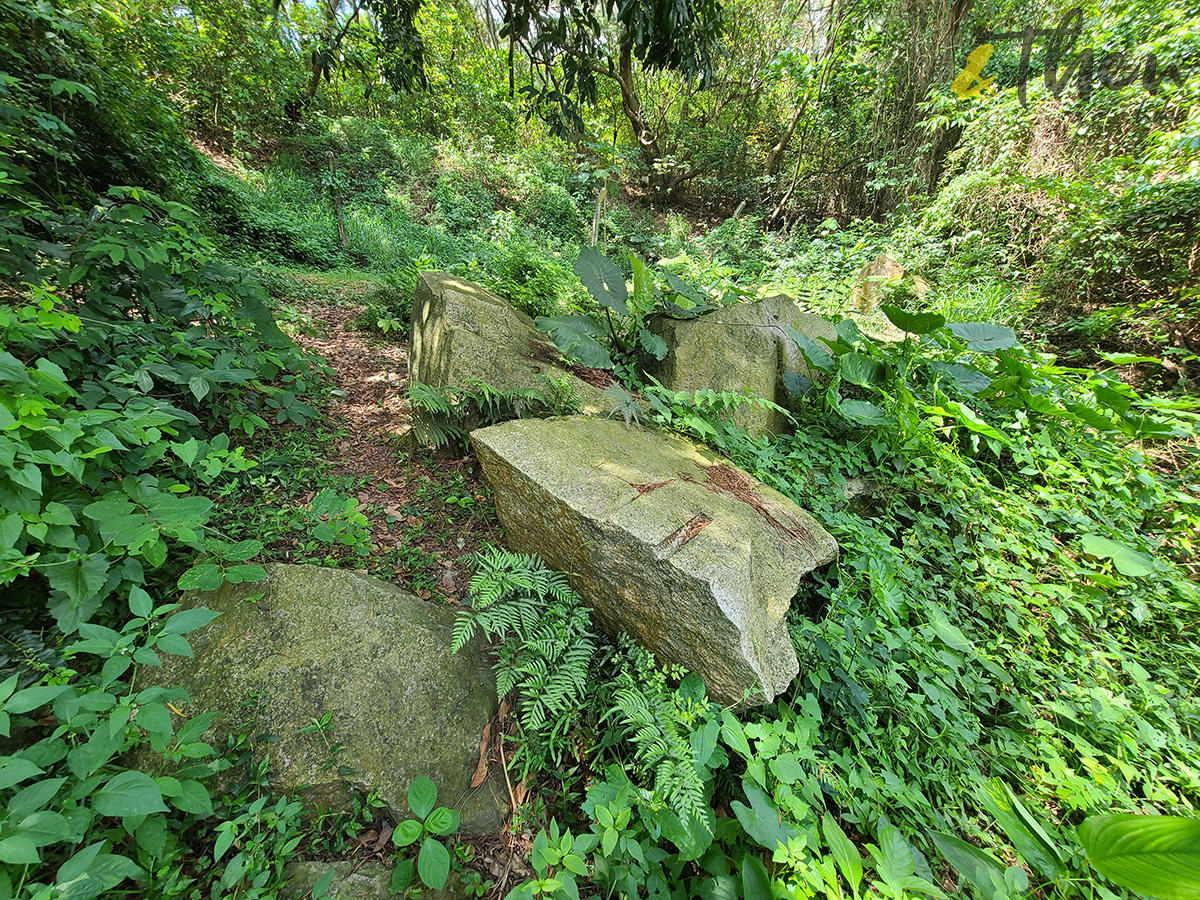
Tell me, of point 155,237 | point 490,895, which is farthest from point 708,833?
point 155,237

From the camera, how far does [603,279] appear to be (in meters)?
A: 3.44

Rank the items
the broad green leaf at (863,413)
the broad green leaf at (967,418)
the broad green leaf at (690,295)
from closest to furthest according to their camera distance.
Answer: the broad green leaf at (967,418) → the broad green leaf at (863,413) → the broad green leaf at (690,295)

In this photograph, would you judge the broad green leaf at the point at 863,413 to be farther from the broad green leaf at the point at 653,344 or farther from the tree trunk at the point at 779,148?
the tree trunk at the point at 779,148

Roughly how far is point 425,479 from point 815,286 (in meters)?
6.56

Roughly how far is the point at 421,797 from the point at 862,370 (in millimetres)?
3425

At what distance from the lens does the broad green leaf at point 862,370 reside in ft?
10.1

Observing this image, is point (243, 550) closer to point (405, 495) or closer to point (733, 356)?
point (405, 495)

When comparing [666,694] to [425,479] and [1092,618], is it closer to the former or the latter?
[425,479]

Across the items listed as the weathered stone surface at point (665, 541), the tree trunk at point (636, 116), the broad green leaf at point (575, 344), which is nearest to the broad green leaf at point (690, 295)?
the broad green leaf at point (575, 344)

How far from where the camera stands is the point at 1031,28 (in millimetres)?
8195

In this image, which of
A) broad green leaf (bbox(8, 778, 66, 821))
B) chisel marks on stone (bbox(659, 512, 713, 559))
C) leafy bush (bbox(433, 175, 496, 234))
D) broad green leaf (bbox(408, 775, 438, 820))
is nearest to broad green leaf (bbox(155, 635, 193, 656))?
broad green leaf (bbox(8, 778, 66, 821))

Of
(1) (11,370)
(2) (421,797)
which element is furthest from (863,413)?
(1) (11,370)

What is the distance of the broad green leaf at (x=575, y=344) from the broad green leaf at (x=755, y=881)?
261 centimetres

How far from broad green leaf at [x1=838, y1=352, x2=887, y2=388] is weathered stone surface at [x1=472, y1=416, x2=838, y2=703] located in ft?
3.97
